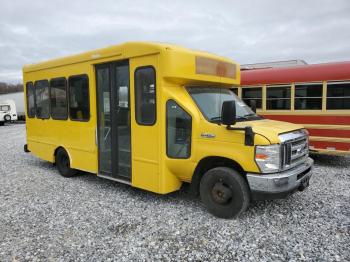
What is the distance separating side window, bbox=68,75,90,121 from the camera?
21.4 ft

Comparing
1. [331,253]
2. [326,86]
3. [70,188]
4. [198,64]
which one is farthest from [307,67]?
[70,188]

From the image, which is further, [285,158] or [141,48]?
[141,48]

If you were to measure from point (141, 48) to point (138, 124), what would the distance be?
1.30 metres

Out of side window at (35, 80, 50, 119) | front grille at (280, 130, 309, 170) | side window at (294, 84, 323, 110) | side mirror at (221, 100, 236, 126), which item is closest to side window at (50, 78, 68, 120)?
side window at (35, 80, 50, 119)

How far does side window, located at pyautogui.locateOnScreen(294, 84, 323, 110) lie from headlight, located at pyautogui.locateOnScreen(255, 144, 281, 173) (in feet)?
15.8

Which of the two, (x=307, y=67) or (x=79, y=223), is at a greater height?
(x=307, y=67)

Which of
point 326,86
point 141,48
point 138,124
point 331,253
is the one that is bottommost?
point 331,253

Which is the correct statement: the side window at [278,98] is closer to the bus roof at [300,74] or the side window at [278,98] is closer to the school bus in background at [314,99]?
the school bus in background at [314,99]

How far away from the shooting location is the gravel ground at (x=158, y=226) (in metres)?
3.89

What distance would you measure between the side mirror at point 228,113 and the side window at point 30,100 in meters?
6.02

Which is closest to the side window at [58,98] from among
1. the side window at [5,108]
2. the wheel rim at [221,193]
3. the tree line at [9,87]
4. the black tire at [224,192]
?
the black tire at [224,192]

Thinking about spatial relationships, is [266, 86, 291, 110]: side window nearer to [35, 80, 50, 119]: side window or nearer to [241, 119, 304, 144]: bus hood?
[241, 119, 304, 144]: bus hood

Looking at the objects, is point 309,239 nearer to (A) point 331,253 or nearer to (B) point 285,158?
(A) point 331,253

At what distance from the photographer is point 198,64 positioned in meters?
5.29
